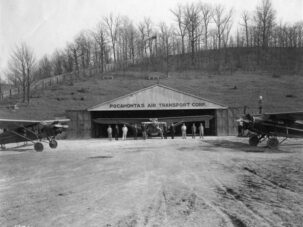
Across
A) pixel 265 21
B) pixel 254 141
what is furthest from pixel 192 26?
pixel 254 141

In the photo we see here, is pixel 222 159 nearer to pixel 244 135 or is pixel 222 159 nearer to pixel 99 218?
pixel 99 218

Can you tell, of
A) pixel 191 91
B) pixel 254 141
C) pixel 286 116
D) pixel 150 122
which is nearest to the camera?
pixel 286 116

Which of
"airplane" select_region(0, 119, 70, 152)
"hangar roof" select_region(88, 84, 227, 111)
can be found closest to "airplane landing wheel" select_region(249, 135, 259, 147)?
"hangar roof" select_region(88, 84, 227, 111)

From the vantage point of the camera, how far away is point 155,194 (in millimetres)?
9312

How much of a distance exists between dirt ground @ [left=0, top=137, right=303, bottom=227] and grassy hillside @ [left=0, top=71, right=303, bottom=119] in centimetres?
3226

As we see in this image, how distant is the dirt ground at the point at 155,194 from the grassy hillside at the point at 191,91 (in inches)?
1270

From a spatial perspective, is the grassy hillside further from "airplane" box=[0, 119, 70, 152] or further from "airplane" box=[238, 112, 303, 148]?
"airplane" box=[238, 112, 303, 148]

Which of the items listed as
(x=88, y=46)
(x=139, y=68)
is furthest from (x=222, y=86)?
A: (x=88, y=46)

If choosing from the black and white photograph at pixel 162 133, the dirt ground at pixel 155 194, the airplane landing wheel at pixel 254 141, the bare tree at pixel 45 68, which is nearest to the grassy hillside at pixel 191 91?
the black and white photograph at pixel 162 133

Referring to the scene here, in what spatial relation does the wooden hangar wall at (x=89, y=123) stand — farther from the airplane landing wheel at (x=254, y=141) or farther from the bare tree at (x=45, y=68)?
the bare tree at (x=45, y=68)

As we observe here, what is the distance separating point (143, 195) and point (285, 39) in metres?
100

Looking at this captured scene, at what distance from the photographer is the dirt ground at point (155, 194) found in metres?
7.11

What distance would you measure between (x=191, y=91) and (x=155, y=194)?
54393 millimetres

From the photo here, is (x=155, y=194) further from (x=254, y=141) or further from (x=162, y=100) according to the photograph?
(x=162, y=100)
